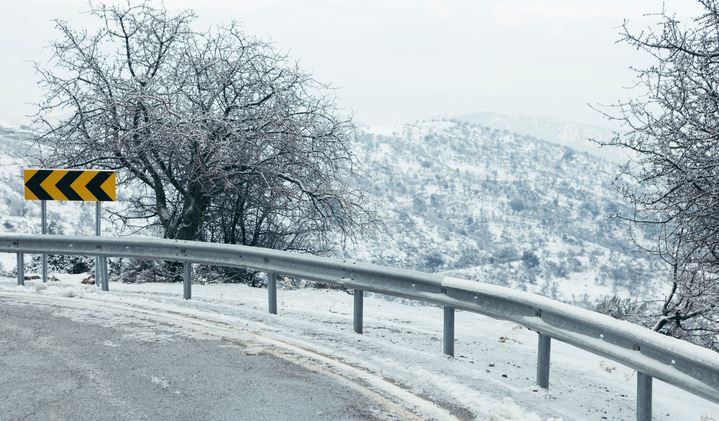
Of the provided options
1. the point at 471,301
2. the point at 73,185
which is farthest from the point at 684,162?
the point at 73,185

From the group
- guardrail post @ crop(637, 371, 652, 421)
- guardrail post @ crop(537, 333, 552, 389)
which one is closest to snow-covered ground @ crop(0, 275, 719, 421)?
guardrail post @ crop(537, 333, 552, 389)

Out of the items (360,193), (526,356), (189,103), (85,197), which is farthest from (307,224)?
(526,356)

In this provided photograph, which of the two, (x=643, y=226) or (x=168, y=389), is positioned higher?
(x=643, y=226)

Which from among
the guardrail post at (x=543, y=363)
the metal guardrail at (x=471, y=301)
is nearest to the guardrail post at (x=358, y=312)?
the metal guardrail at (x=471, y=301)

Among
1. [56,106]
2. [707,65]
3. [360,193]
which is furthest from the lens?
[360,193]

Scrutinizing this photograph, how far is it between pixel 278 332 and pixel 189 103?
7.55m

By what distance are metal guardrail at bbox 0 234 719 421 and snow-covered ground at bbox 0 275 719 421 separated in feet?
1.26

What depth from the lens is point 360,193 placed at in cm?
1545

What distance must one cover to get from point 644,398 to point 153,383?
147 inches

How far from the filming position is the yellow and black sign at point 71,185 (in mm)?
11609

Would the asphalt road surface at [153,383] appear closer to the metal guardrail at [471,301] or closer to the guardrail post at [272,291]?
the metal guardrail at [471,301]

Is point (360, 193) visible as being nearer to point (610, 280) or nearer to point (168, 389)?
point (168, 389)

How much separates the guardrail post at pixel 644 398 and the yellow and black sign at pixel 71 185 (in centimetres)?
844

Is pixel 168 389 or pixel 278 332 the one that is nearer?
pixel 168 389
